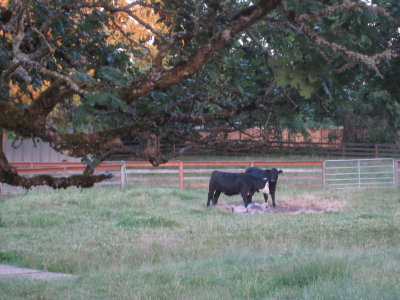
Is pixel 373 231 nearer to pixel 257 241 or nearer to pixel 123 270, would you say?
pixel 257 241

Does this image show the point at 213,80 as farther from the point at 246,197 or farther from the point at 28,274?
the point at 246,197

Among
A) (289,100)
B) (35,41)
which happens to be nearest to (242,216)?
(35,41)

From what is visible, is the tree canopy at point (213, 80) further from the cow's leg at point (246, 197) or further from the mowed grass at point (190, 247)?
the cow's leg at point (246, 197)

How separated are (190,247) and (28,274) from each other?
126 inches

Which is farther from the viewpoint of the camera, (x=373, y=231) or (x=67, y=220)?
(x=67, y=220)

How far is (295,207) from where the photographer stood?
17.8 meters

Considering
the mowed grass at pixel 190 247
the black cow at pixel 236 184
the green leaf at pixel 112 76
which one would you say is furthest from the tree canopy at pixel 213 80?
the black cow at pixel 236 184

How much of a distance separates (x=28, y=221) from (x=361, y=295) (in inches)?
411

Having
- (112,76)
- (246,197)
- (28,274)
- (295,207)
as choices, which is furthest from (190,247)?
(295,207)

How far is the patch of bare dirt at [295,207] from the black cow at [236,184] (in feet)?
1.55

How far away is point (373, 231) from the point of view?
485 inches

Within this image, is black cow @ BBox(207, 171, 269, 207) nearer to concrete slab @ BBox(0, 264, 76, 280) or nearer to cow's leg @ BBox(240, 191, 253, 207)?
cow's leg @ BBox(240, 191, 253, 207)

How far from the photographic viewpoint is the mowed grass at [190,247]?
6785 mm

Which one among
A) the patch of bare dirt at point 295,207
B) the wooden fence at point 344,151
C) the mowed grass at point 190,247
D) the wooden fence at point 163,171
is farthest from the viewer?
the wooden fence at point 344,151
